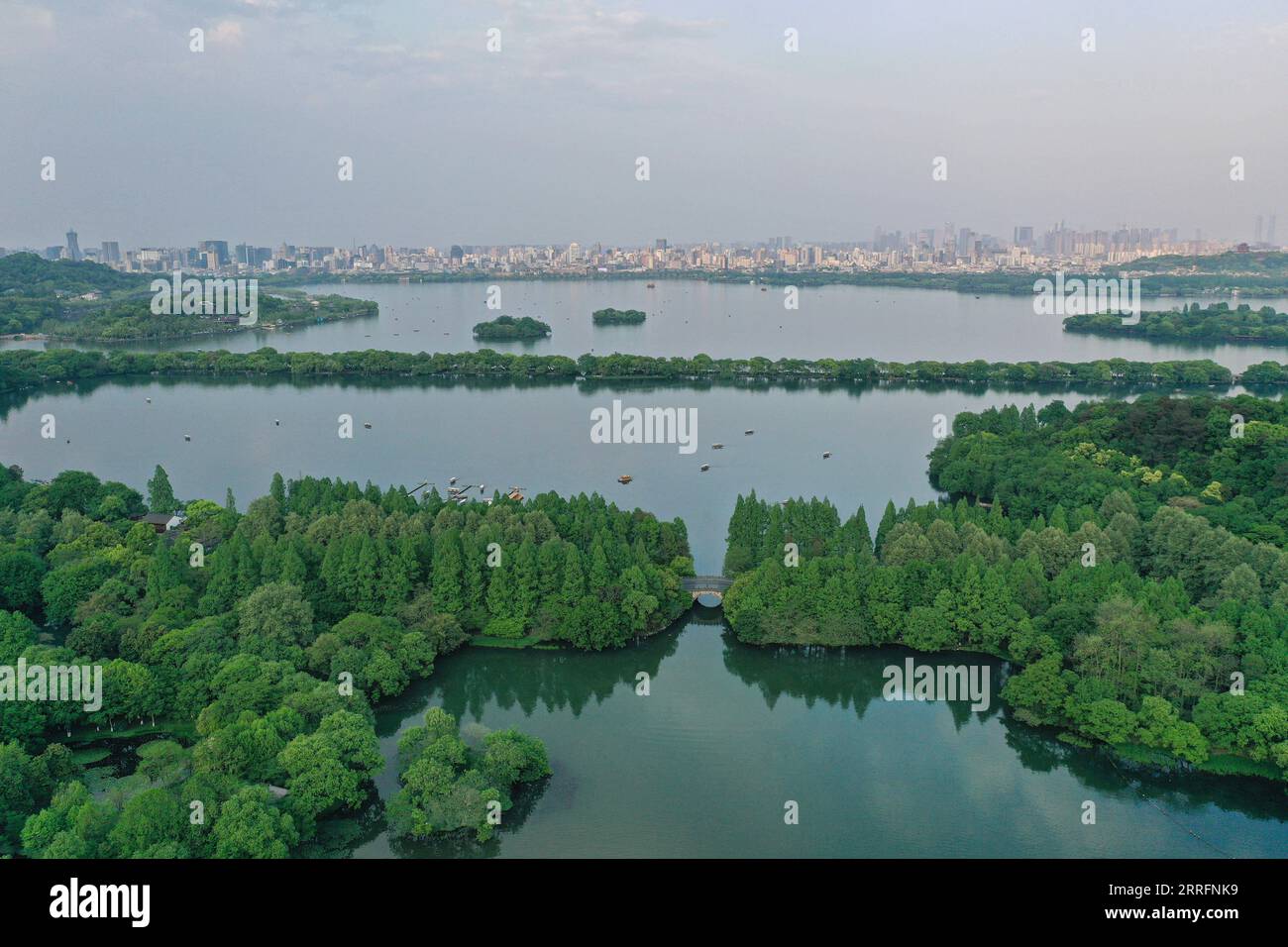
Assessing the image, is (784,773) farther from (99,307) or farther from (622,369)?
(99,307)

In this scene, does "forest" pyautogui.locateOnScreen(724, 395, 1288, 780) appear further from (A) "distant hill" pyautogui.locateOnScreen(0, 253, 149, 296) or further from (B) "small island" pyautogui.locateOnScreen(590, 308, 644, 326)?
(A) "distant hill" pyautogui.locateOnScreen(0, 253, 149, 296)

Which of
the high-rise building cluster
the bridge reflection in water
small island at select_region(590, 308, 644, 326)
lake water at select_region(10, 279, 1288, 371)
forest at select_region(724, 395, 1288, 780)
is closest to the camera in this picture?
forest at select_region(724, 395, 1288, 780)

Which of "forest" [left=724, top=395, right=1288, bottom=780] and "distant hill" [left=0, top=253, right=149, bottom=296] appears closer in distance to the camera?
"forest" [left=724, top=395, right=1288, bottom=780]

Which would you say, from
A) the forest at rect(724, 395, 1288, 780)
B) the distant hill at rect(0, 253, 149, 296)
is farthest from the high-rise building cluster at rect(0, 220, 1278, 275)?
the forest at rect(724, 395, 1288, 780)

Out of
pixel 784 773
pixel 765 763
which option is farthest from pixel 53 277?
pixel 784 773

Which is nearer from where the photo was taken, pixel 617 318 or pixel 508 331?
pixel 508 331

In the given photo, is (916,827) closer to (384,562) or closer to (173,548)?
(384,562)

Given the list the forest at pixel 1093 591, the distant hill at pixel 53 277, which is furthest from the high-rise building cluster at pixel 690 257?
the forest at pixel 1093 591
